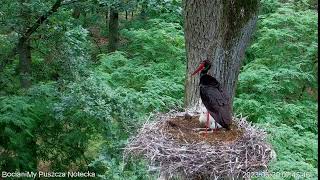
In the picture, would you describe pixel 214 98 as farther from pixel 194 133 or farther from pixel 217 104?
pixel 194 133

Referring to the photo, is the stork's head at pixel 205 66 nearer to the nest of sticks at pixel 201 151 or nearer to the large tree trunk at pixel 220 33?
the large tree trunk at pixel 220 33

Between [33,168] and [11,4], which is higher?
[11,4]

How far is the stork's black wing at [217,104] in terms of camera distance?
4500 mm

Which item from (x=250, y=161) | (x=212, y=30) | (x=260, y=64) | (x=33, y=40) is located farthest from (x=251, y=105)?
(x=33, y=40)

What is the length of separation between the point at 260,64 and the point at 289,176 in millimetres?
3603

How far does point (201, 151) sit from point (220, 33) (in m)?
1.51

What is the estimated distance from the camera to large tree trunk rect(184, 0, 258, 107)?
191 inches

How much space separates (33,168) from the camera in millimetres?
6207

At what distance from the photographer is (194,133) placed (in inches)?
180

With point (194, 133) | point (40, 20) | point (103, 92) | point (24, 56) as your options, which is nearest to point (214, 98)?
point (194, 133)

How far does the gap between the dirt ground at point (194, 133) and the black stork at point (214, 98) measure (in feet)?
0.34

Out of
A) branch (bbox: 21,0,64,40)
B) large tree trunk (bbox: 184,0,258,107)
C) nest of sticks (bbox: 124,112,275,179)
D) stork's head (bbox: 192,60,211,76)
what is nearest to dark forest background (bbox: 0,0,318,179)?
branch (bbox: 21,0,64,40)

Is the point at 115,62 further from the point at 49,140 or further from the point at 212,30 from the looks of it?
the point at 212,30

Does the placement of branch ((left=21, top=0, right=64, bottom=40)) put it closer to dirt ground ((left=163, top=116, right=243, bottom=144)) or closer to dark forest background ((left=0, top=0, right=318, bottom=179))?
dark forest background ((left=0, top=0, right=318, bottom=179))
